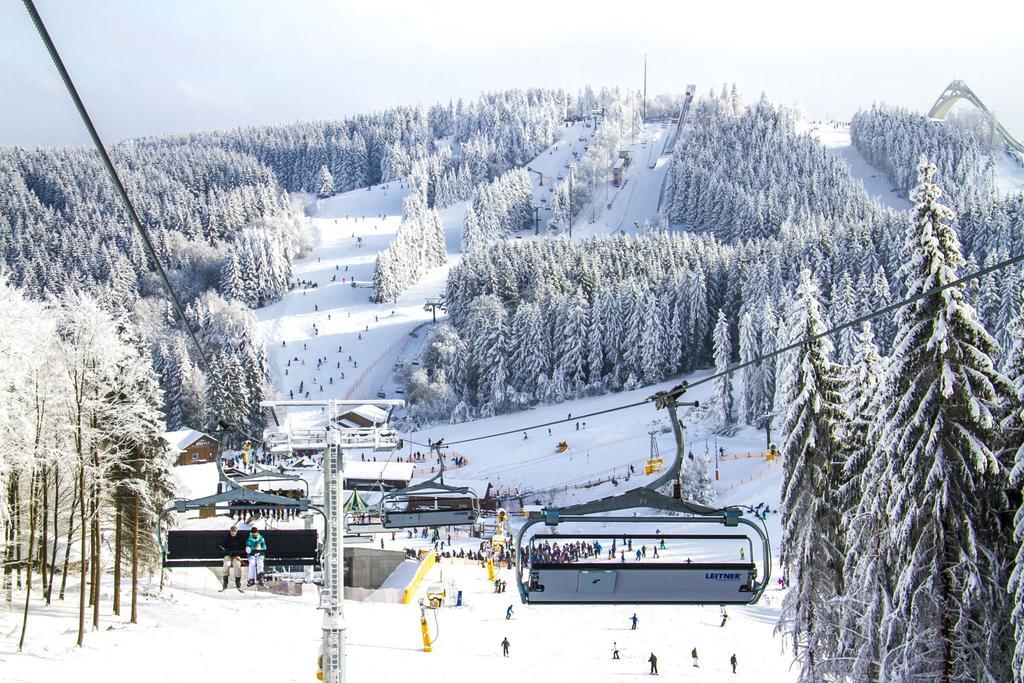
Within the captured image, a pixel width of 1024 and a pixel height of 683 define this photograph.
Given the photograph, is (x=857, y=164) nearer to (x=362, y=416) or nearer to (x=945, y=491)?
(x=362, y=416)

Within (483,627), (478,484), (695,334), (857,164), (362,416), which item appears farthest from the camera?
(857,164)

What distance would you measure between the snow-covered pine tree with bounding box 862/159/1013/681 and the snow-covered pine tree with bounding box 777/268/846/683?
355cm

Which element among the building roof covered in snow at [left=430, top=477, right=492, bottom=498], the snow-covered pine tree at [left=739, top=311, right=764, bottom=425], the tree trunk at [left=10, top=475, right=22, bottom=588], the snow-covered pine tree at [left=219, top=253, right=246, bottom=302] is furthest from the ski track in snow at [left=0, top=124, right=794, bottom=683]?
the snow-covered pine tree at [left=219, top=253, right=246, bottom=302]

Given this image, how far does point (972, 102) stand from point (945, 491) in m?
152

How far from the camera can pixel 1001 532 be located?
47.1 feet

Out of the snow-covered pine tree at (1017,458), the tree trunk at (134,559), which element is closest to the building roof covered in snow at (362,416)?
the tree trunk at (134,559)

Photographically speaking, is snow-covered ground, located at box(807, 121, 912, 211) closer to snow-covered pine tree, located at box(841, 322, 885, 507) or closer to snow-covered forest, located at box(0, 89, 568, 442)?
snow-covered forest, located at box(0, 89, 568, 442)

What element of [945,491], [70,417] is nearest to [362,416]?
[70,417]

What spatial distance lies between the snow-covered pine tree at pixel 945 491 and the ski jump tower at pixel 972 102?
139 m

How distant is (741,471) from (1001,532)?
38.7m

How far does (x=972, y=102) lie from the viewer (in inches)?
5837

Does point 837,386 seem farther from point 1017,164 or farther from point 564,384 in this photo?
point 1017,164

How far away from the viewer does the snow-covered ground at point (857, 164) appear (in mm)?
140500

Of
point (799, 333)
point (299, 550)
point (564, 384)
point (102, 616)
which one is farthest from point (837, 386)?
point (564, 384)
